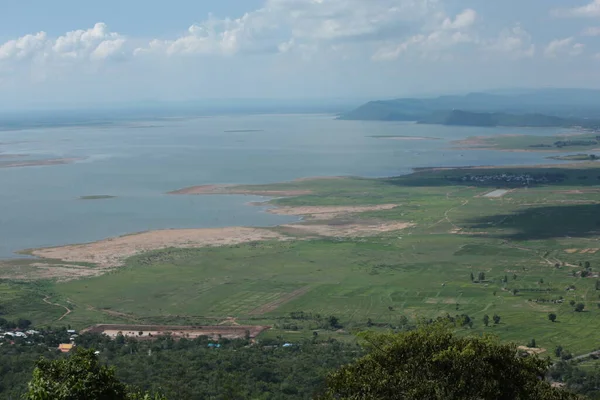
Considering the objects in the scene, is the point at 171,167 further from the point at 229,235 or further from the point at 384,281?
the point at 384,281

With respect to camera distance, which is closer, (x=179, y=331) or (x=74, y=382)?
(x=74, y=382)

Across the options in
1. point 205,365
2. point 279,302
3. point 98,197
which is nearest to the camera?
point 205,365

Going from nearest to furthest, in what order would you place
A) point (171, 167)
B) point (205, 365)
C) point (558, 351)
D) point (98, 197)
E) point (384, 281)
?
point (205, 365) → point (558, 351) → point (384, 281) → point (98, 197) → point (171, 167)

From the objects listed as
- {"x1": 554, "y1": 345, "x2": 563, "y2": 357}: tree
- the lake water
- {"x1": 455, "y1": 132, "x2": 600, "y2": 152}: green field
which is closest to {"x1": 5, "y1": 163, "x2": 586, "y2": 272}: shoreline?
the lake water

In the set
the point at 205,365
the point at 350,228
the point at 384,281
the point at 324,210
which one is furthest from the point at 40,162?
the point at 205,365

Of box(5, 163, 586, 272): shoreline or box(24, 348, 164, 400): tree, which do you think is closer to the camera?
box(24, 348, 164, 400): tree

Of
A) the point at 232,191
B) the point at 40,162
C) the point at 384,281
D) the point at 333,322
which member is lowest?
the point at 384,281

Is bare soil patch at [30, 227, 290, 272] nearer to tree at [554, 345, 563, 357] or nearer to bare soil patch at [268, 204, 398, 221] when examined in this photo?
A: bare soil patch at [268, 204, 398, 221]

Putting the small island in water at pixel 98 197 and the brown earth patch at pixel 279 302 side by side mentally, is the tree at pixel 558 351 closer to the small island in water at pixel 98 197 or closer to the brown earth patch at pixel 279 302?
the brown earth patch at pixel 279 302
